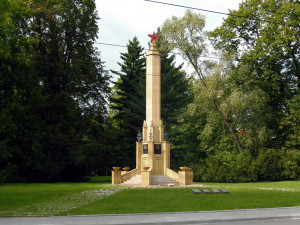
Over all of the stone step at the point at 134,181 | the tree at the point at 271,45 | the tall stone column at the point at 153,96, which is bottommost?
the stone step at the point at 134,181

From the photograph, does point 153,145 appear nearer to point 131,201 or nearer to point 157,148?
point 157,148

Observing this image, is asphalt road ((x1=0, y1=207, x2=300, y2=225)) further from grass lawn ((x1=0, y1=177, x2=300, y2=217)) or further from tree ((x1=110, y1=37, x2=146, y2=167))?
tree ((x1=110, y1=37, x2=146, y2=167))

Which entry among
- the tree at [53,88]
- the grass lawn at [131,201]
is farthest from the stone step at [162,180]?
the tree at [53,88]

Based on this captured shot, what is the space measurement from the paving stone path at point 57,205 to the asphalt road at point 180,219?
1153 millimetres

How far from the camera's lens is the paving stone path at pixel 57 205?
43.1 ft

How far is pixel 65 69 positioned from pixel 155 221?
2835 centimetres

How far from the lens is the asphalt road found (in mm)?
11096

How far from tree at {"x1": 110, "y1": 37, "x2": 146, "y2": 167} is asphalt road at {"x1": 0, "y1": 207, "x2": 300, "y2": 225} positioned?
29.6 metres

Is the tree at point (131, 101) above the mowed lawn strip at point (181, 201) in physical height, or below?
above

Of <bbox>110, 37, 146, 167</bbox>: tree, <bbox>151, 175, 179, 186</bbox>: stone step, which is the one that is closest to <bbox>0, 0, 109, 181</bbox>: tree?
<bbox>110, 37, 146, 167</bbox>: tree

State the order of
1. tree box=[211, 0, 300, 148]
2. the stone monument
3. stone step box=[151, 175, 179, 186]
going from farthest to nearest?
1. tree box=[211, 0, 300, 148]
2. the stone monument
3. stone step box=[151, 175, 179, 186]

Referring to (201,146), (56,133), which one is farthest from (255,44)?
(56,133)

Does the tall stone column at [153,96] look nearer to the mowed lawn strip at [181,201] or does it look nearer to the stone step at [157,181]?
the stone step at [157,181]

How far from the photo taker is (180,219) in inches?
455
